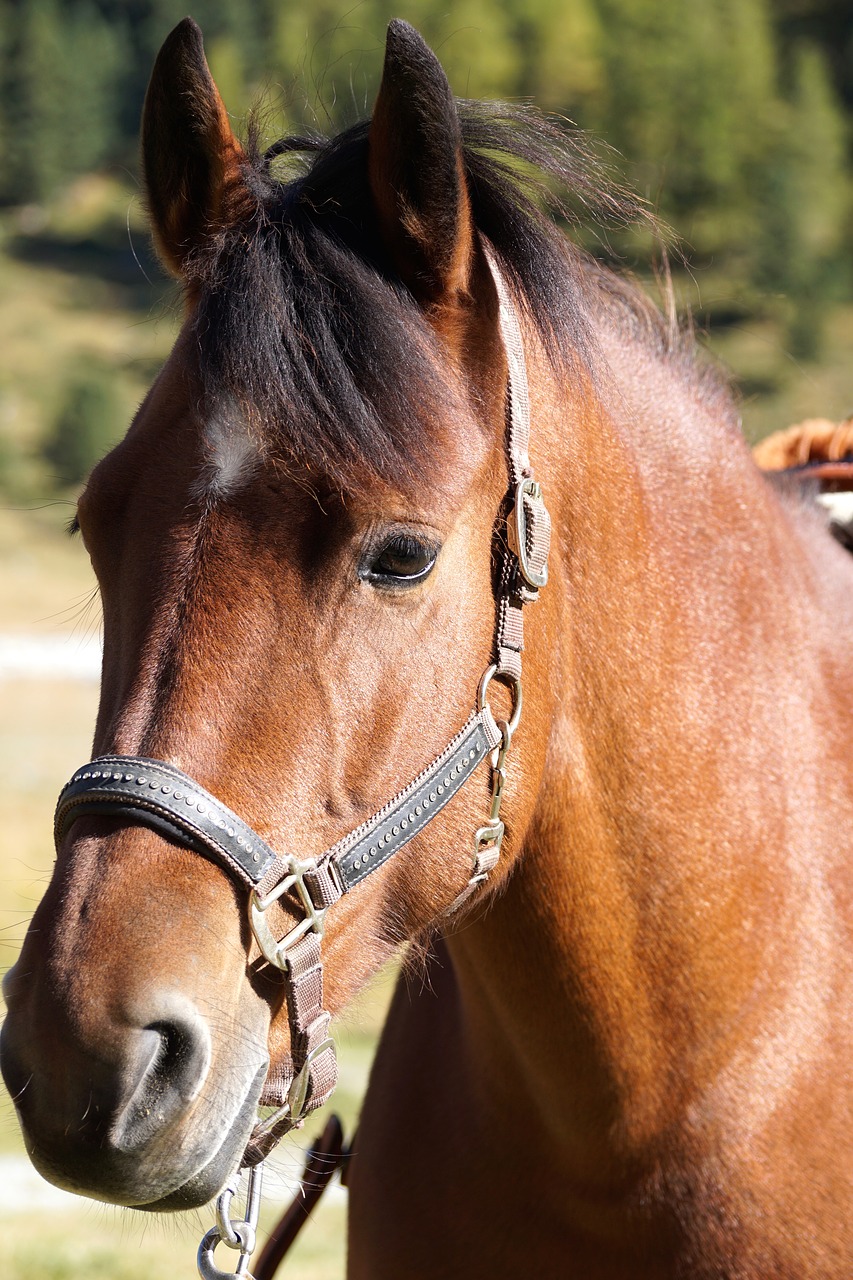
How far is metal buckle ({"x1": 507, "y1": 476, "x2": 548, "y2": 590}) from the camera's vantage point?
6.91ft

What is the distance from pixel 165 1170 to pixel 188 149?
1.79m

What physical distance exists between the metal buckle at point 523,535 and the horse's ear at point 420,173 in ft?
1.20

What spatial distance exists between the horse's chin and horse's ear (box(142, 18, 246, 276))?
150 cm

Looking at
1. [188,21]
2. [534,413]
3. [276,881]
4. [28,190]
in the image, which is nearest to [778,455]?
[534,413]

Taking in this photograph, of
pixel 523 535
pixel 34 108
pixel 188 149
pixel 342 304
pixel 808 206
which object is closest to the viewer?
pixel 342 304

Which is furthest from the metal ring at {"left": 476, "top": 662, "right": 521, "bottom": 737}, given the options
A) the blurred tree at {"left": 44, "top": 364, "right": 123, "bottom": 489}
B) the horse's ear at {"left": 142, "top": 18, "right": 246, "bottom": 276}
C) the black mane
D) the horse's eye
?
the blurred tree at {"left": 44, "top": 364, "right": 123, "bottom": 489}

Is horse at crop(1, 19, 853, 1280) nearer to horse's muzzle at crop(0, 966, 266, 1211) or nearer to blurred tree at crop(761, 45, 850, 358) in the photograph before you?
horse's muzzle at crop(0, 966, 266, 1211)

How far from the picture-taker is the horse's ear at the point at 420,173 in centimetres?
191

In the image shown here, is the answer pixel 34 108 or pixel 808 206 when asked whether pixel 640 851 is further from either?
pixel 34 108

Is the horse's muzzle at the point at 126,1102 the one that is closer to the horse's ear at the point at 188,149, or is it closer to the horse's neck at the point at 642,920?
the horse's neck at the point at 642,920

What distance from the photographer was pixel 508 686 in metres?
2.11

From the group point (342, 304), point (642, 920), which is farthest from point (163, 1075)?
point (342, 304)

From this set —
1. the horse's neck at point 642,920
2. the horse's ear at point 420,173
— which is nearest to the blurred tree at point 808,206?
the horse's neck at point 642,920

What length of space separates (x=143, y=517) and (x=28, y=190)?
83898mm
